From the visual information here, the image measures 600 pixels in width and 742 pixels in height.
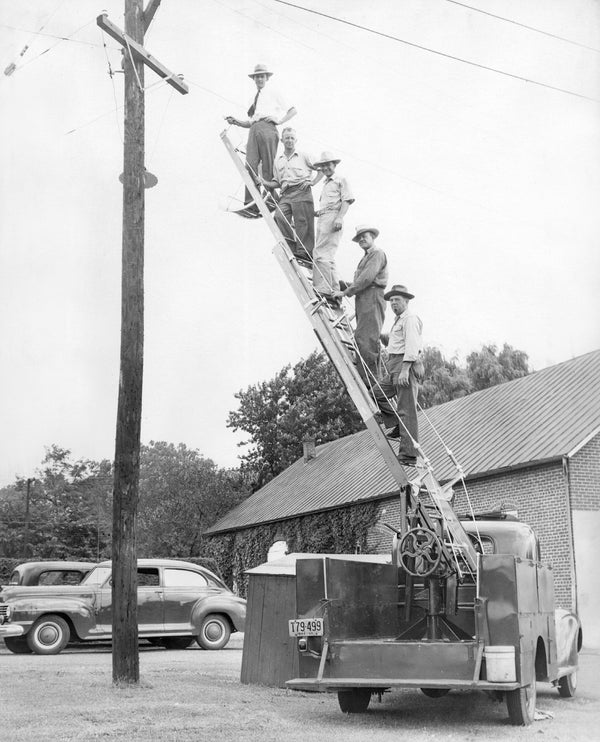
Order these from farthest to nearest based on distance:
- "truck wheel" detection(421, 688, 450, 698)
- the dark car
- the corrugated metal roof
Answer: the corrugated metal roof < the dark car < "truck wheel" detection(421, 688, 450, 698)

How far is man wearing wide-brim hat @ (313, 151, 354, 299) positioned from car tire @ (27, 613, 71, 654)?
10.5m

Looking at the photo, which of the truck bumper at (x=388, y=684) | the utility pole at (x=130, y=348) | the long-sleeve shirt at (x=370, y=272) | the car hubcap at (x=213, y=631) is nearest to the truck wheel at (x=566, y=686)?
the truck bumper at (x=388, y=684)

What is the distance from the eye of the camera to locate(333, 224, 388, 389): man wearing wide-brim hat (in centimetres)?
863

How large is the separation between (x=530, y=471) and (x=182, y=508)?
2231 cm

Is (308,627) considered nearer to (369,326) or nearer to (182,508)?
(369,326)

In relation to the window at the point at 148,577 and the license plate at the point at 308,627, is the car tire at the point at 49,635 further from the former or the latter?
the license plate at the point at 308,627

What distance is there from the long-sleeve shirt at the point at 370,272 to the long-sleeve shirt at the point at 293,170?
115 centimetres

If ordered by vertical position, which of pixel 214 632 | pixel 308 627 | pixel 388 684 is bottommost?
pixel 214 632

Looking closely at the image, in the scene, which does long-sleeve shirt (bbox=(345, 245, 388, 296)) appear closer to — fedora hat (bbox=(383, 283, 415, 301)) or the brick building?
fedora hat (bbox=(383, 283, 415, 301))

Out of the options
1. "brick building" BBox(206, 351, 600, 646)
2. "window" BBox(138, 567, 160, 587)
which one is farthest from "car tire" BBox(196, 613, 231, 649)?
"brick building" BBox(206, 351, 600, 646)

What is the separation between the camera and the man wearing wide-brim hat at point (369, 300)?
863 centimetres

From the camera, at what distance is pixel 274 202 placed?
9.55 meters

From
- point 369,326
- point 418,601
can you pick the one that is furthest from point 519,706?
point 369,326

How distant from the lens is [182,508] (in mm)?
39500
